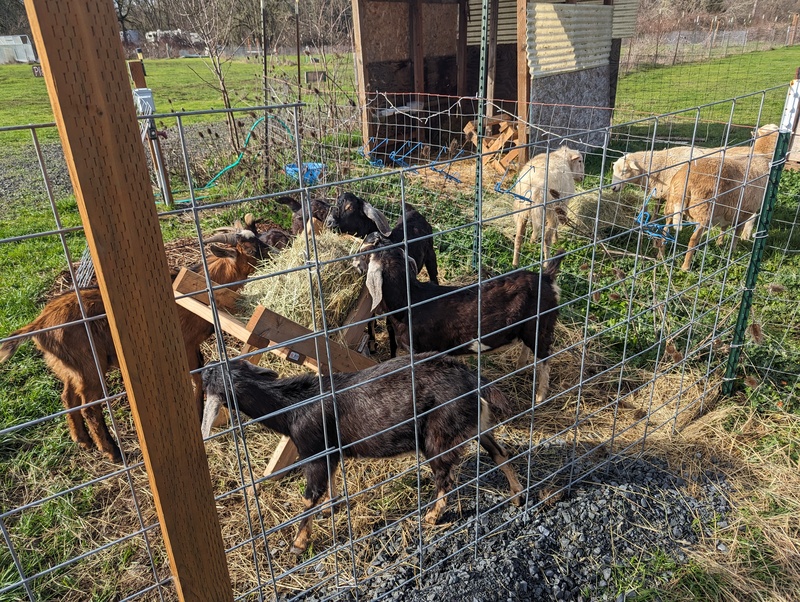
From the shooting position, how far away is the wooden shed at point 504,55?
9961 millimetres

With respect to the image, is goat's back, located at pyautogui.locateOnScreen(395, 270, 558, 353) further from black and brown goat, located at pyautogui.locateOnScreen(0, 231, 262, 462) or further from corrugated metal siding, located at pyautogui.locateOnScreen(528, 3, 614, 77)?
corrugated metal siding, located at pyautogui.locateOnScreen(528, 3, 614, 77)

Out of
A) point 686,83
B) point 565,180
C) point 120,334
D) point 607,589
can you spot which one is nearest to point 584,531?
point 607,589

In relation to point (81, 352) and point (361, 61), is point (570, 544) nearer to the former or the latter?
point (81, 352)

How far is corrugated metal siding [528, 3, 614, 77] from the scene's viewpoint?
31.8 ft

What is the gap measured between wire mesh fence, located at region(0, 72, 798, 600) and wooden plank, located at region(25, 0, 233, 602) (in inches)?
7.2

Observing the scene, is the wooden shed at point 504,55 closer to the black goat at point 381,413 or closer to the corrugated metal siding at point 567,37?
the corrugated metal siding at point 567,37

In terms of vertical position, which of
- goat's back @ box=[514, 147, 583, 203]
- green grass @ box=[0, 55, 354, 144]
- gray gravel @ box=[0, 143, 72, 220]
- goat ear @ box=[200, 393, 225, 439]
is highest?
green grass @ box=[0, 55, 354, 144]

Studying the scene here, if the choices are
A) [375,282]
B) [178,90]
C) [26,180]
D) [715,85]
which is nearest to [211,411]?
[375,282]

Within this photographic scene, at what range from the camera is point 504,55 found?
13398 millimetres

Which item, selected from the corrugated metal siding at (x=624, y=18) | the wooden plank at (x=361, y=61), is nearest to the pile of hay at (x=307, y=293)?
the wooden plank at (x=361, y=61)

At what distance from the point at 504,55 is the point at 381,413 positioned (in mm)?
12416

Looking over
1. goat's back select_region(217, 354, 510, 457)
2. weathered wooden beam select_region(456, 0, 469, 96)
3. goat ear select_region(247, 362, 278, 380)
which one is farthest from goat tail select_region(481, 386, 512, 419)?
weathered wooden beam select_region(456, 0, 469, 96)

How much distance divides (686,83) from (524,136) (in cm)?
1298

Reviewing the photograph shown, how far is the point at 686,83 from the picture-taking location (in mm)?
19312
